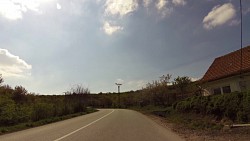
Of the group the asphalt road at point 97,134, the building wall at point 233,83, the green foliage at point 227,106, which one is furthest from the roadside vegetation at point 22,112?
the building wall at point 233,83

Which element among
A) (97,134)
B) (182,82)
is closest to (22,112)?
(97,134)

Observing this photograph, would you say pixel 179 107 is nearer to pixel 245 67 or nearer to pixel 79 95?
pixel 245 67

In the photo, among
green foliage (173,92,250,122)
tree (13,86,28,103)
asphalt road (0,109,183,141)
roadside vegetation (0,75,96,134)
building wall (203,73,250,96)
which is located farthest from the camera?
tree (13,86,28,103)

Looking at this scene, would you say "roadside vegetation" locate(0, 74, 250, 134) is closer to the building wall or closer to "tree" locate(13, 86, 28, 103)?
"tree" locate(13, 86, 28, 103)

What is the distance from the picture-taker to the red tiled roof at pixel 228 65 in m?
27.1

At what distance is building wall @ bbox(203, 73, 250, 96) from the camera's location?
2573 cm

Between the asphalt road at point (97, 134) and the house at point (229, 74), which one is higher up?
the house at point (229, 74)

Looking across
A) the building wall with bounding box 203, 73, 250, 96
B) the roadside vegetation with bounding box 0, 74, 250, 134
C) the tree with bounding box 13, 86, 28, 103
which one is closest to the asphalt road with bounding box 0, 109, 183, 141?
the roadside vegetation with bounding box 0, 74, 250, 134

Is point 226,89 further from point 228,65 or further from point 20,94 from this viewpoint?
point 20,94

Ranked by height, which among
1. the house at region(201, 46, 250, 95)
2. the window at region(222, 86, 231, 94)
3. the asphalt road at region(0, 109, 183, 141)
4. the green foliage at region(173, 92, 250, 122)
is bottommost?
the asphalt road at region(0, 109, 183, 141)

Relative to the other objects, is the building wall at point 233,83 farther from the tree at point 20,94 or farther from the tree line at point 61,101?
the tree at point 20,94

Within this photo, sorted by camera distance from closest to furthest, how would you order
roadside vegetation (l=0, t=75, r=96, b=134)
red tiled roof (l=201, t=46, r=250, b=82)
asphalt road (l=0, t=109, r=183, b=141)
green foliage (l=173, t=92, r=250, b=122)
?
asphalt road (l=0, t=109, r=183, b=141) < green foliage (l=173, t=92, r=250, b=122) < roadside vegetation (l=0, t=75, r=96, b=134) < red tiled roof (l=201, t=46, r=250, b=82)

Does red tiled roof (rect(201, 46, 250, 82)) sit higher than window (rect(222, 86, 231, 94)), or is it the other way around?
red tiled roof (rect(201, 46, 250, 82))

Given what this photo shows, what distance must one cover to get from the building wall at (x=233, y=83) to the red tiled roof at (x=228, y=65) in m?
0.50
